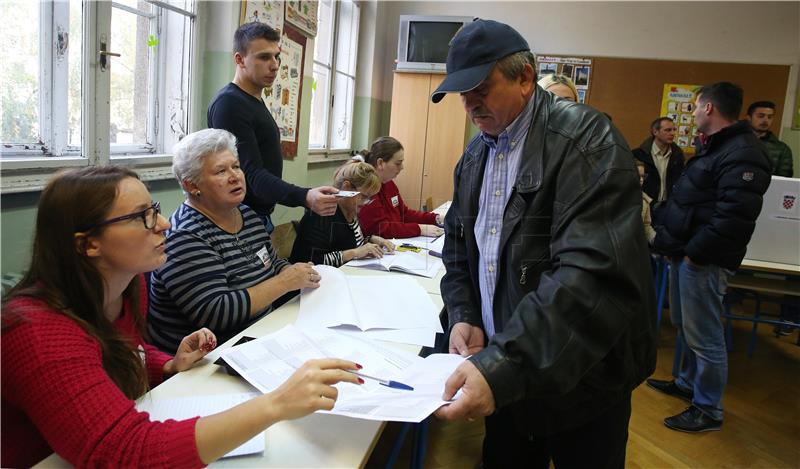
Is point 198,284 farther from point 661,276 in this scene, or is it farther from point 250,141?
point 661,276

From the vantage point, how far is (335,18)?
17.2ft

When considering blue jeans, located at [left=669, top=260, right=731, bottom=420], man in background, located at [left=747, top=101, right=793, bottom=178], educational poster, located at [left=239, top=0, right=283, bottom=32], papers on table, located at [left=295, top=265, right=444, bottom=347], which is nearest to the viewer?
papers on table, located at [left=295, top=265, right=444, bottom=347]

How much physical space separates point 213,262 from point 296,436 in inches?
28.9

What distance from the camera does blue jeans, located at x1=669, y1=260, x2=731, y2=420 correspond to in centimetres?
254

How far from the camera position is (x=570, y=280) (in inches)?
34.5

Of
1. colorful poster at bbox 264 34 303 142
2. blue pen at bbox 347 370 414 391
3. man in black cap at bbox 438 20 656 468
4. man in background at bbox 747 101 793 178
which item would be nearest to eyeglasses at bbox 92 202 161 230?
blue pen at bbox 347 370 414 391

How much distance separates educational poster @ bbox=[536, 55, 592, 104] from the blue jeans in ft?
11.5

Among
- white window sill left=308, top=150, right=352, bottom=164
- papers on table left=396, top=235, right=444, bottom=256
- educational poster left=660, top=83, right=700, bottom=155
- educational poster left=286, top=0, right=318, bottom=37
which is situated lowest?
papers on table left=396, top=235, right=444, bottom=256

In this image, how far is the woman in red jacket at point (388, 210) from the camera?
2.89 m

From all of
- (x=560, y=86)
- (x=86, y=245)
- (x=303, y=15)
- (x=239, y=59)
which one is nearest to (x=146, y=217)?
(x=86, y=245)

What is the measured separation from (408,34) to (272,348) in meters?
4.96

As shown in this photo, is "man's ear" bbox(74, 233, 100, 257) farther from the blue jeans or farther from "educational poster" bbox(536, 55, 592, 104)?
"educational poster" bbox(536, 55, 592, 104)

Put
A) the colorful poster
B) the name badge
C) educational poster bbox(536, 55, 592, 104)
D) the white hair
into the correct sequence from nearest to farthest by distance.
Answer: the white hair, the name badge, the colorful poster, educational poster bbox(536, 55, 592, 104)

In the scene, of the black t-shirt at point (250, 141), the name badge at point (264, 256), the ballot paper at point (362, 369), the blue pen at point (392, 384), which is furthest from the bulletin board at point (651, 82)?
the blue pen at point (392, 384)
